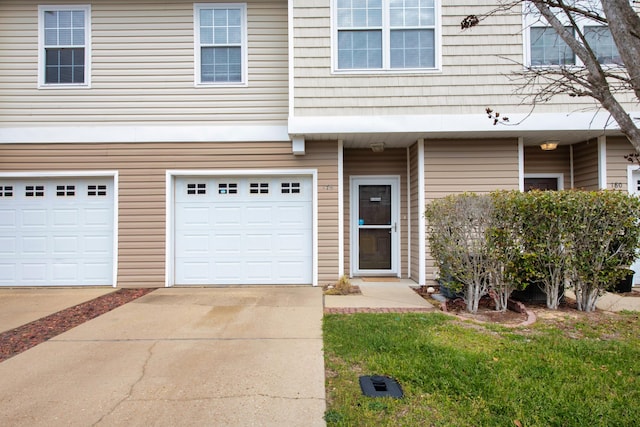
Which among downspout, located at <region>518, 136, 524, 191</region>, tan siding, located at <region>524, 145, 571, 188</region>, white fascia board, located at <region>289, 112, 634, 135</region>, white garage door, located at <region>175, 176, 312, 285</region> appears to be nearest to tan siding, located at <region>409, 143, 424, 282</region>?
white fascia board, located at <region>289, 112, 634, 135</region>

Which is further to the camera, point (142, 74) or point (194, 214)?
point (194, 214)

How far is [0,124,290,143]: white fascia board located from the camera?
24.0 ft

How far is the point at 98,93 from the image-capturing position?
7.34 m

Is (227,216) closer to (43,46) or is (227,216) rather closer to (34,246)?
(34,246)

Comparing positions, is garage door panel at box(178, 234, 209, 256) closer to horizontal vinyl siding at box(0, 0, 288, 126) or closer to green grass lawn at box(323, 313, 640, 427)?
horizontal vinyl siding at box(0, 0, 288, 126)

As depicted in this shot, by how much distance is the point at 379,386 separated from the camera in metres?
3.10

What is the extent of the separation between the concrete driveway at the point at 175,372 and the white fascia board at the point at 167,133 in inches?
131

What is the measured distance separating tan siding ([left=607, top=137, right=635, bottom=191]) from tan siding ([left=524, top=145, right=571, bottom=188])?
882 mm

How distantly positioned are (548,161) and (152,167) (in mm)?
7877

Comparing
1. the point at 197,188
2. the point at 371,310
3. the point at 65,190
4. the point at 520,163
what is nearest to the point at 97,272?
the point at 65,190

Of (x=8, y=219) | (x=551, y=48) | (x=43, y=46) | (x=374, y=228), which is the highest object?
(x=43, y=46)

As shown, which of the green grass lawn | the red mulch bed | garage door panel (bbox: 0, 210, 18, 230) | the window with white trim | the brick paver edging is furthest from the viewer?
garage door panel (bbox: 0, 210, 18, 230)

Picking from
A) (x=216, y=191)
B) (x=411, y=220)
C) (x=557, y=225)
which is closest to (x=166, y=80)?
(x=216, y=191)

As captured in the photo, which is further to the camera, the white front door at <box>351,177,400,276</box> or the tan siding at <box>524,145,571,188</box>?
the white front door at <box>351,177,400,276</box>
